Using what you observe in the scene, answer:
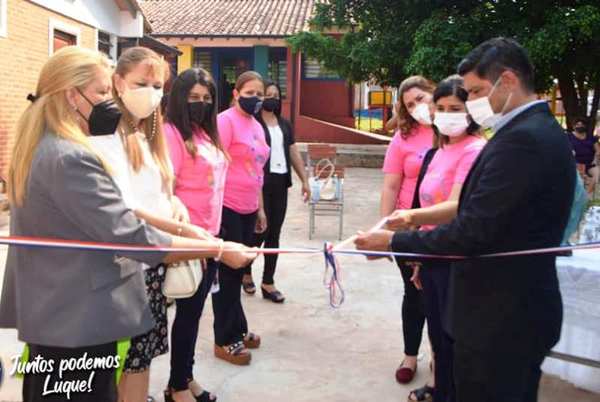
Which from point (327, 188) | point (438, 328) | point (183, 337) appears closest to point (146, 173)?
point (183, 337)

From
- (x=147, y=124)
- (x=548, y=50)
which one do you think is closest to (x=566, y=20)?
(x=548, y=50)

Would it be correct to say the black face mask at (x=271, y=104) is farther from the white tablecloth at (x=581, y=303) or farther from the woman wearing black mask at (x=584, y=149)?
the woman wearing black mask at (x=584, y=149)

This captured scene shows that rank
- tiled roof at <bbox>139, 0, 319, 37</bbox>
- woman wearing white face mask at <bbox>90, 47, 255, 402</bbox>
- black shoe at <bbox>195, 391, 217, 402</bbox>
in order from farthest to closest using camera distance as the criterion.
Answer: tiled roof at <bbox>139, 0, 319, 37</bbox>
black shoe at <bbox>195, 391, 217, 402</bbox>
woman wearing white face mask at <bbox>90, 47, 255, 402</bbox>

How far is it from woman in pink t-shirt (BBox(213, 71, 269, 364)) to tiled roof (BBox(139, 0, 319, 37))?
15175 millimetres

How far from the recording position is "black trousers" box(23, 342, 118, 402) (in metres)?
2.00

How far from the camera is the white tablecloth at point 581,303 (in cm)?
341

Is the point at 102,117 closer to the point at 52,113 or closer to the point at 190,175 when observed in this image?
the point at 52,113

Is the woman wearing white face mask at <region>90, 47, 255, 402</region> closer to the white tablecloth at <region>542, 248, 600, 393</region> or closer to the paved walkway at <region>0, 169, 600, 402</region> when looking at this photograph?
the paved walkway at <region>0, 169, 600, 402</region>

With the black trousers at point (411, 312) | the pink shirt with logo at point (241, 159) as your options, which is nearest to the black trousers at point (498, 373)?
the black trousers at point (411, 312)

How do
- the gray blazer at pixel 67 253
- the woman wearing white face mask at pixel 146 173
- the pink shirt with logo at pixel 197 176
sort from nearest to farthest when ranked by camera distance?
the gray blazer at pixel 67 253, the woman wearing white face mask at pixel 146 173, the pink shirt with logo at pixel 197 176

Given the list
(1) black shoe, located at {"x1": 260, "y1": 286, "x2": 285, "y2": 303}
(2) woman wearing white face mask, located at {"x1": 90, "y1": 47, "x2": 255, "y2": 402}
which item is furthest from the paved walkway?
(2) woman wearing white face mask, located at {"x1": 90, "y1": 47, "x2": 255, "y2": 402}

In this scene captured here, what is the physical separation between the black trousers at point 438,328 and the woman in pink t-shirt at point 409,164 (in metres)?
0.43

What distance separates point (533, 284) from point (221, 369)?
2372mm

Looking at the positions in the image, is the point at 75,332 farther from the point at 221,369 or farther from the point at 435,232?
the point at 221,369
